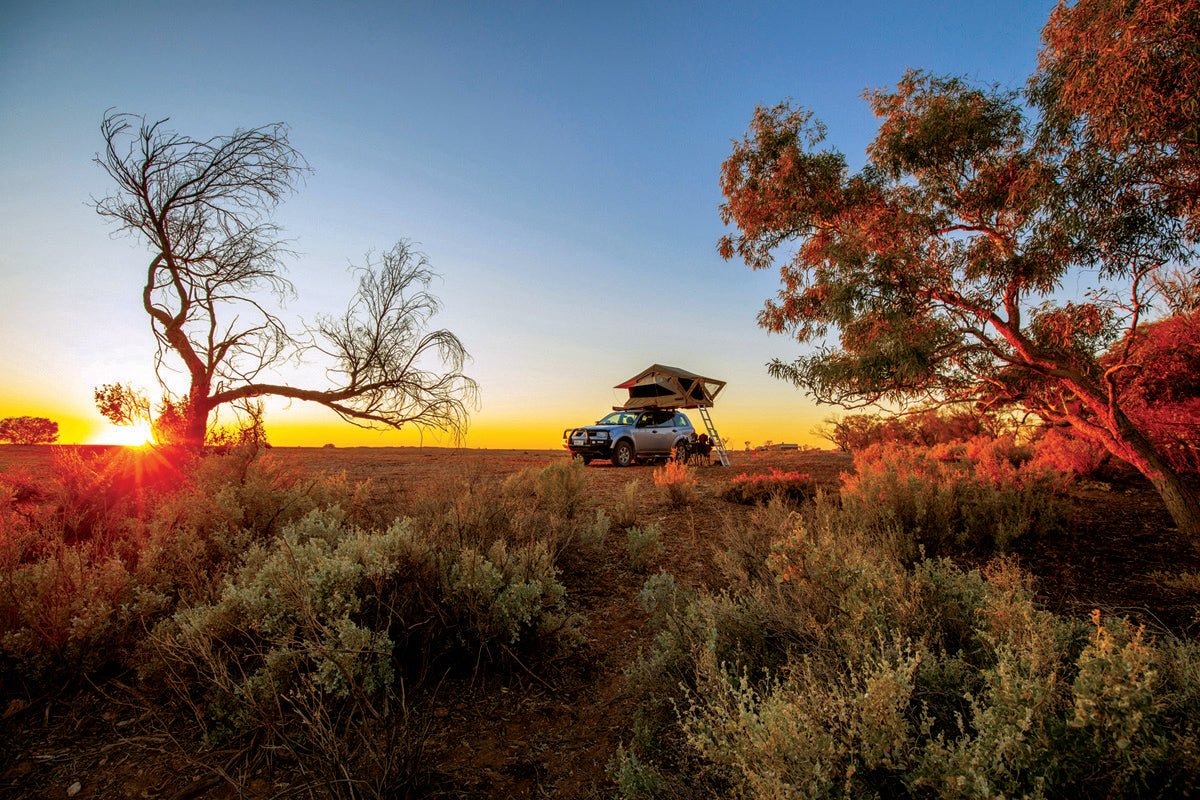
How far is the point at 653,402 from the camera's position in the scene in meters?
21.7

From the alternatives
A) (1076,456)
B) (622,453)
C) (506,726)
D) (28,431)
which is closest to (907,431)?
(1076,456)

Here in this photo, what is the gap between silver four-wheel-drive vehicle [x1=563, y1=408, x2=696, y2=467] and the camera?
18219mm

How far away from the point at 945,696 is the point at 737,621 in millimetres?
1109

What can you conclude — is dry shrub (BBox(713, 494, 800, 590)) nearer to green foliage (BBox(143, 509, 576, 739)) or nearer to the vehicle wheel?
green foliage (BBox(143, 509, 576, 739))

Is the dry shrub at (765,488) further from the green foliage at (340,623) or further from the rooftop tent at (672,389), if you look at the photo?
the rooftop tent at (672,389)

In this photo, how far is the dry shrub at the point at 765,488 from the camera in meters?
9.57

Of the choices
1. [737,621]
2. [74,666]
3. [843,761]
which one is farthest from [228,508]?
[843,761]

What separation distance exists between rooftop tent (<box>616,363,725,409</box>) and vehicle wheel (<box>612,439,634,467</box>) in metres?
2.97

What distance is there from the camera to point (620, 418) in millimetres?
→ 19172

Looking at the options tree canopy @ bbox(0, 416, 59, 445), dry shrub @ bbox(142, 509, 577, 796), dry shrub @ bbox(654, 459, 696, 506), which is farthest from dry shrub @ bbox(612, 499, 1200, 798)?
tree canopy @ bbox(0, 416, 59, 445)

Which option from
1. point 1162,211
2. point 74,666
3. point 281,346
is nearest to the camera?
point 74,666

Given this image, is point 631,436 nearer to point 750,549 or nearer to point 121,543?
point 750,549

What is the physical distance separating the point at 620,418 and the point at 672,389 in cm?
327

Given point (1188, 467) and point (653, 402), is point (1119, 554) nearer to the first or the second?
point (1188, 467)
